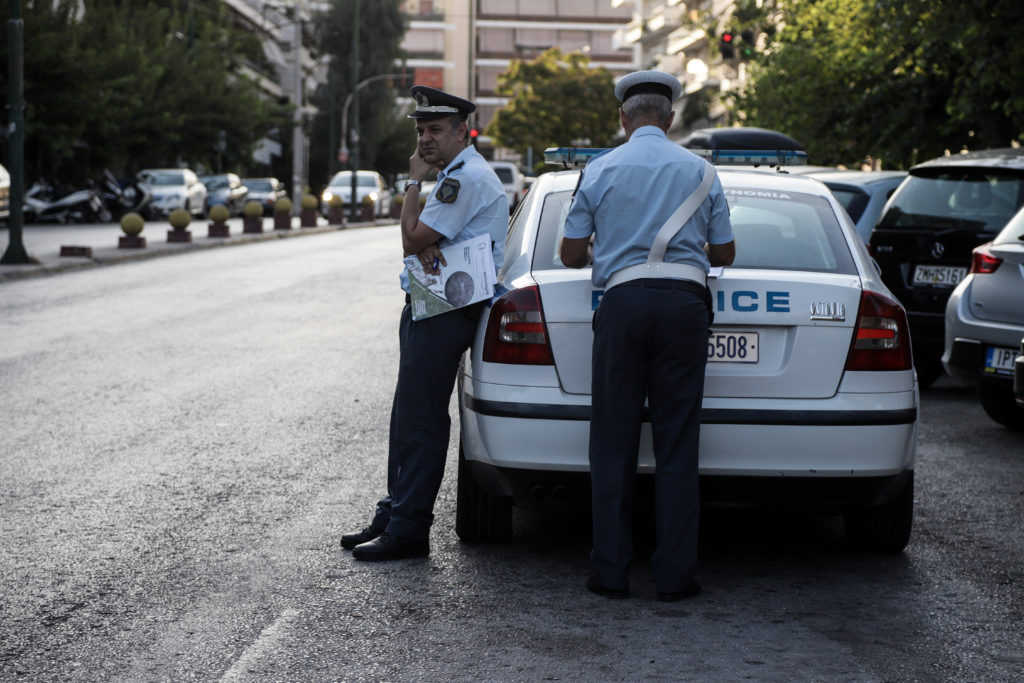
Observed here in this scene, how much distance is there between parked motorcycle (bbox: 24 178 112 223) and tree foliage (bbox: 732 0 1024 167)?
1646cm

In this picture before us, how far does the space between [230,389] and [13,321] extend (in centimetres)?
502

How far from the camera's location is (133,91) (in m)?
45.4

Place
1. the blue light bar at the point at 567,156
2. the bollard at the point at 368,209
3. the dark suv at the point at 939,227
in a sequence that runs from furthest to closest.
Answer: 1. the bollard at the point at 368,209
2. the dark suv at the point at 939,227
3. the blue light bar at the point at 567,156

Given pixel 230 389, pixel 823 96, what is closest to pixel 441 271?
pixel 230 389

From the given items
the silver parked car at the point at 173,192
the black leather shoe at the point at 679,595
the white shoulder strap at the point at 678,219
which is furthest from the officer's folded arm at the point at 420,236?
the silver parked car at the point at 173,192

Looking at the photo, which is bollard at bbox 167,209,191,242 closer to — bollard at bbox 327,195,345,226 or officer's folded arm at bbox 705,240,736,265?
bollard at bbox 327,195,345,226

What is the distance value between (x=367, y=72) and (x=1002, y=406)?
229 ft

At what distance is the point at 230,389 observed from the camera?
9688mm

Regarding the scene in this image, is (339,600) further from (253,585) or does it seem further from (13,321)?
(13,321)

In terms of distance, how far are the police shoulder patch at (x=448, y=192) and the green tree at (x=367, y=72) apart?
2707 inches

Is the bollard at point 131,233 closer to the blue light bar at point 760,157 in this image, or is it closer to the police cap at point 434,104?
the blue light bar at point 760,157

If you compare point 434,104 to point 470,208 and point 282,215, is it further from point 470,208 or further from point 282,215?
point 282,215

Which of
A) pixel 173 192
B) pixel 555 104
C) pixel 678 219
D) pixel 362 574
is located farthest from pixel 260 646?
pixel 555 104

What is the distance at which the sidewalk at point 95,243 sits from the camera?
20.7 m
